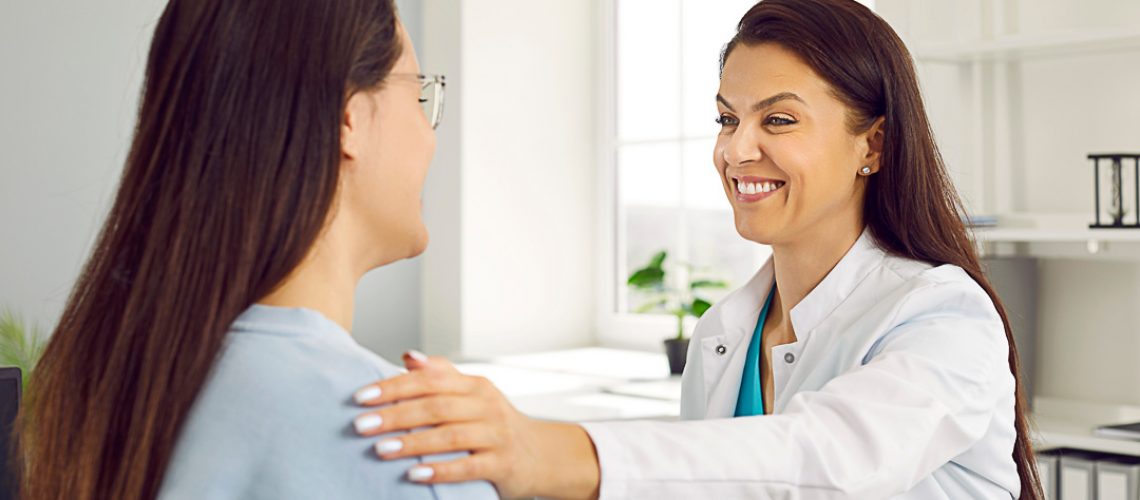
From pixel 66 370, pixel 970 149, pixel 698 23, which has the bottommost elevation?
pixel 66 370

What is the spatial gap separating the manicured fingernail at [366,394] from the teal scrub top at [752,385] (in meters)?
0.97

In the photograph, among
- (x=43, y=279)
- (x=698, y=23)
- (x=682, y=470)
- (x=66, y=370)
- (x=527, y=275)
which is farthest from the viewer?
(x=527, y=275)

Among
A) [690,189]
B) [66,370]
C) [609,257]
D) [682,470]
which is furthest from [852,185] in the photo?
[609,257]

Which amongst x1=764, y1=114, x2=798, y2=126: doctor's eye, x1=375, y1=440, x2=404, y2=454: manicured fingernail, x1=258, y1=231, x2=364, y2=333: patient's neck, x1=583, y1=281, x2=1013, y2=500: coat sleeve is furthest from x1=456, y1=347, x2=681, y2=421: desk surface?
x1=375, y1=440, x2=404, y2=454: manicured fingernail

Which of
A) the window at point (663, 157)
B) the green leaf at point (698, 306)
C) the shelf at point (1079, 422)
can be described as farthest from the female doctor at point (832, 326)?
the window at point (663, 157)

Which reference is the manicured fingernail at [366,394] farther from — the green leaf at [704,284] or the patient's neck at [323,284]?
the green leaf at [704,284]

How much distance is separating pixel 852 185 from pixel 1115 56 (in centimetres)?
198

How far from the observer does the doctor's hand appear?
0.90 metres

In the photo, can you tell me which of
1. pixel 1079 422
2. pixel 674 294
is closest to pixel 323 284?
pixel 1079 422

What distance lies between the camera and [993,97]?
360 centimetres

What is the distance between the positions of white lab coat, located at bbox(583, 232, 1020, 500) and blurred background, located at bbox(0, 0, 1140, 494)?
5.54 feet

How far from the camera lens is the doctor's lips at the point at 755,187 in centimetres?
170

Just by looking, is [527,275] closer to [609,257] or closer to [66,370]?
[609,257]

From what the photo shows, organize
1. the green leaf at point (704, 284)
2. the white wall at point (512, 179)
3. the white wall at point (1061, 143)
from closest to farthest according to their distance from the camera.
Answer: the white wall at point (1061, 143)
the green leaf at point (704, 284)
the white wall at point (512, 179)
